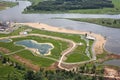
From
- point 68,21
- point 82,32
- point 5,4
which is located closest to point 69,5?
point 68,21

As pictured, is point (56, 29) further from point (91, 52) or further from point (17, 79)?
point (17, 79)

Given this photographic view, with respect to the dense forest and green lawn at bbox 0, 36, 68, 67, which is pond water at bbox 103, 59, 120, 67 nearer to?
green lawn at bbox 0, 36, 68, 67

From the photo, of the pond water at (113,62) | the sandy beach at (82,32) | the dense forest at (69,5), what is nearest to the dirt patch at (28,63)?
the pond water at (113,62)

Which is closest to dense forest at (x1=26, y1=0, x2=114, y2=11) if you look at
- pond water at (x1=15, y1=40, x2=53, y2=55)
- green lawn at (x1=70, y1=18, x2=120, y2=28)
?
green lawn at (x1=70, y1=18, x2=120, y2=28)

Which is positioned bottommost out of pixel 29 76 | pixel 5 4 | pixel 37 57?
pixel 37 57

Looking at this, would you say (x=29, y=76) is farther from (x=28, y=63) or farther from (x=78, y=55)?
(x=78, y=55)

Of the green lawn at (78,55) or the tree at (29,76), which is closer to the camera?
the tree at (29,76)

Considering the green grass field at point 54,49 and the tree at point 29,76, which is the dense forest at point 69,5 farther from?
the tree at point 29,76
